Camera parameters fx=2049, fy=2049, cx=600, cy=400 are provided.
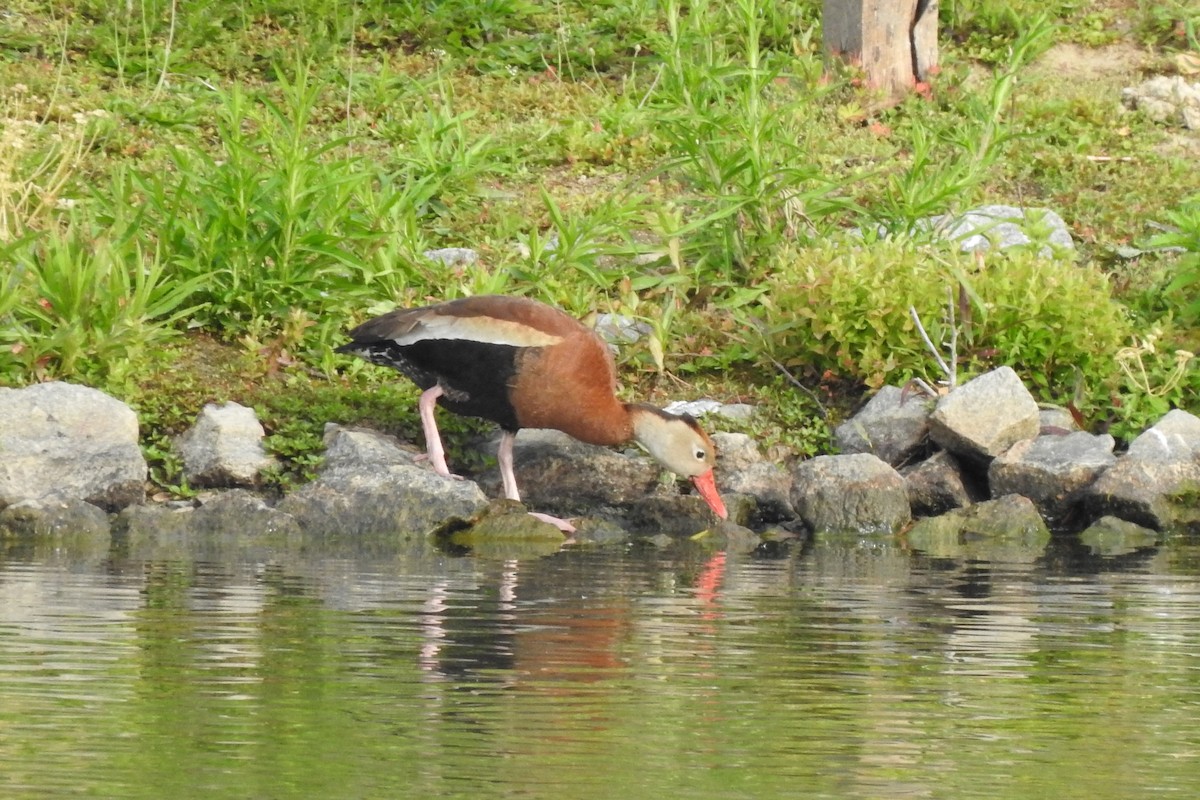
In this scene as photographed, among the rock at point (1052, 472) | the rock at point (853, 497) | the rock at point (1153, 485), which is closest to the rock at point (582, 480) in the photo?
the rock at point (853, 497)

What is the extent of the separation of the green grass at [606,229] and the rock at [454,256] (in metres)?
0.13

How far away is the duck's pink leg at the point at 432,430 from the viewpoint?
8.66m

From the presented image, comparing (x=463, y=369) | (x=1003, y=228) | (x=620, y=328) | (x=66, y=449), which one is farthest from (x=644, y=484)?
(x=1003, y=228)

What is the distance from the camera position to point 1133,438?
9.38 m

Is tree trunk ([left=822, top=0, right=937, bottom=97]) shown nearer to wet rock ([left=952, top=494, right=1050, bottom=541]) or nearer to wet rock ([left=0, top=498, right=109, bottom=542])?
wet rock ([left=952, top=494, right=1050, bottom=541])

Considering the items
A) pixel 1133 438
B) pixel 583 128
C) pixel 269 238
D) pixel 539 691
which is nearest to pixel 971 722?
pixel 539 691

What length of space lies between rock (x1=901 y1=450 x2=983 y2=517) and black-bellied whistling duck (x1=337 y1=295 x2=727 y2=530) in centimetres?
97

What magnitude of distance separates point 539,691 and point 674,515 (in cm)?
420

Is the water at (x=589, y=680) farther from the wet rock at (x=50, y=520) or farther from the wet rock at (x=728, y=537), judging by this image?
the wet rock at (x=728, y=537)

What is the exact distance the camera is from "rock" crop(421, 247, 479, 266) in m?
10.5

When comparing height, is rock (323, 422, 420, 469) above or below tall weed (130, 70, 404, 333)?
below

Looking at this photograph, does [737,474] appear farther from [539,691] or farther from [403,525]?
[539,691]

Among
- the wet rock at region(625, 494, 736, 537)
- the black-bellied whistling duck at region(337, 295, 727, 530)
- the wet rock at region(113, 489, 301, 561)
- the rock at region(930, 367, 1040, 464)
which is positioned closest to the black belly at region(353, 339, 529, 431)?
the black-bellied whistling duck at region(337, 295, 727, 530)

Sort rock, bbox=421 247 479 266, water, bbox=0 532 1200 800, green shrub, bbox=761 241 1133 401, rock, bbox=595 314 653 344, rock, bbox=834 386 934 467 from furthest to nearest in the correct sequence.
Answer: rock, bbox=421 247 479 266, rock, bbox=595 314 653 344, green shrub, bbox=761 241 1133 401, rock, bbox=834 386 934 467, water, bbox=0 532 1200 800
